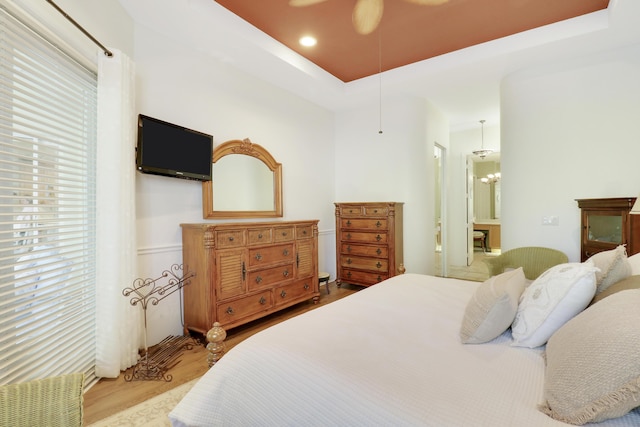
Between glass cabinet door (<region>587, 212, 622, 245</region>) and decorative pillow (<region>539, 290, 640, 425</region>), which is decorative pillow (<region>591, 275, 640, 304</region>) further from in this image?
glass cabinet door (<region>587, 212, 622, 245</region>)

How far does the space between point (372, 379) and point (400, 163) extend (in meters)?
3.74

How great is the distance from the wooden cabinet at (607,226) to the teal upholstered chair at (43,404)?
11.7 feet

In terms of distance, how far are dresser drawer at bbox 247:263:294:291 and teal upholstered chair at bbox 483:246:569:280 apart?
2.07 m

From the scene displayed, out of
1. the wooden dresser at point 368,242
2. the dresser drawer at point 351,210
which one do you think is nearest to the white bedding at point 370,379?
the wooden dresser at point 368,242

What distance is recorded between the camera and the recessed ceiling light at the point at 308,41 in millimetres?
3061

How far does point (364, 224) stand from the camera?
13.5 ft

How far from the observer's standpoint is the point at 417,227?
4434 millimetres

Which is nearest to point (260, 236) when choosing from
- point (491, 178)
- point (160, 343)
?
point (160, 343)

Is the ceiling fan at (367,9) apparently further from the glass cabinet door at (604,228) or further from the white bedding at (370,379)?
the glass cabinet door at (604,228)

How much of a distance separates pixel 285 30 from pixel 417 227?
9.93ft

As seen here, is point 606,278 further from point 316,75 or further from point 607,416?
point 316,75

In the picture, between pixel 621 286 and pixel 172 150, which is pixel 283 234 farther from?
pixel 621 286

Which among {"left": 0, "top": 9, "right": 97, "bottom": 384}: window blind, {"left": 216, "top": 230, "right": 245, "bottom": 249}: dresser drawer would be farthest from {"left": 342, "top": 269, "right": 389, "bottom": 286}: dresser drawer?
{"left": 0, "top": 9, "right": 97, "bottom": 384}: window blind

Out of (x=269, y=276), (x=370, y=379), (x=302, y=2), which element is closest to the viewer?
(x=370, y=379)
